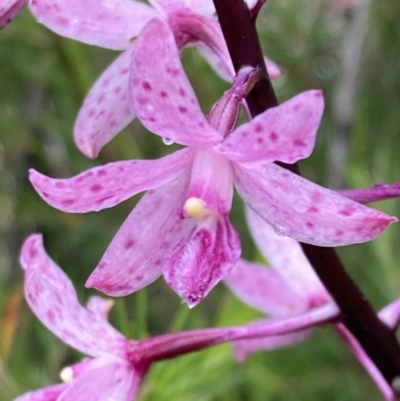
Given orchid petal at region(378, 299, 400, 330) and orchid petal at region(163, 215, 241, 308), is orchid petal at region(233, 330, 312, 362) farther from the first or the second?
orchid petal at region(163, 215, 241, 308)

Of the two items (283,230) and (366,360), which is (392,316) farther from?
(283,230)

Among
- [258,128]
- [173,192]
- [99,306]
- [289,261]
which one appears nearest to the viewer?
[258,128]

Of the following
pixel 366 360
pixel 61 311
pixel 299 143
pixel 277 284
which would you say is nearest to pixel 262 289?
pixel 277 284

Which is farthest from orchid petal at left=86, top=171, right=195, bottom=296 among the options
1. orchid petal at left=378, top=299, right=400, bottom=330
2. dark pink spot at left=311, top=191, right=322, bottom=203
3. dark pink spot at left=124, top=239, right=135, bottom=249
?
orchid petal at left=378, top=299, right=400, bottom=330

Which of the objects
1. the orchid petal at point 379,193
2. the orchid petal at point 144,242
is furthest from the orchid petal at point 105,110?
the orchid petal at point 379,193

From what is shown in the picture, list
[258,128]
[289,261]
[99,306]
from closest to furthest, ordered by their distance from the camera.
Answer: [258,128]
[99,306]
[289,261]

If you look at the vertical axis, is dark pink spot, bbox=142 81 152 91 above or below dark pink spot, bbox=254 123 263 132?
above
